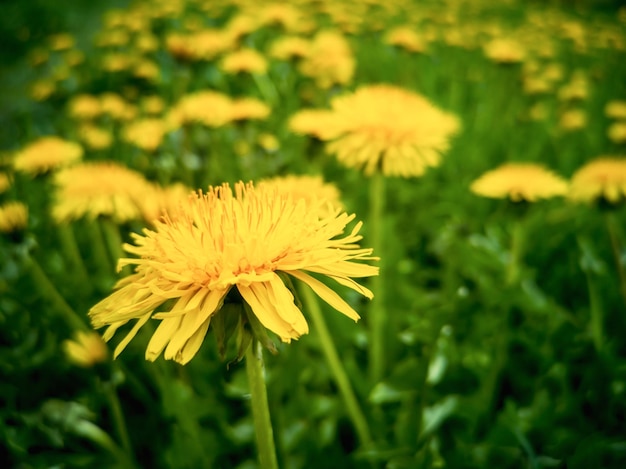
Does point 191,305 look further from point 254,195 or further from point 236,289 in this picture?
point 254,195

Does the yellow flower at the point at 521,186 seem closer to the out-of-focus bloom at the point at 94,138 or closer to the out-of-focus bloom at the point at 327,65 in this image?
the out-of-focus bloom at the point at 327,65

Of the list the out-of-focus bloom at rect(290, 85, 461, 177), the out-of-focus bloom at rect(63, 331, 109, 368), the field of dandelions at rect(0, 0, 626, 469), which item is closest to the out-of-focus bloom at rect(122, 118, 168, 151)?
the field of dandelions at rect(0, 0, 626, 469)

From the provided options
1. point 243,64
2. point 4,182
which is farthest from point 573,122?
point 4,182

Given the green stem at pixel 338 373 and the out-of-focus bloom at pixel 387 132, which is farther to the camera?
the out-of-focus bloom at pixel 387 132

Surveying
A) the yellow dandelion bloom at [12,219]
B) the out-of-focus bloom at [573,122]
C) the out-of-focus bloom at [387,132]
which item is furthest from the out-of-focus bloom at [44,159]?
the out-of-focus bloom at [573,122]

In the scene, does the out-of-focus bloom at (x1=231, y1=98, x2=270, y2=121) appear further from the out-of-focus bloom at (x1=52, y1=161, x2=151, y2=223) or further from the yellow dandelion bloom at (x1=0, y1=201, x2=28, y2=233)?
the yellow dandelion bloom at (x1=0, y1=201, x2=28, y2=233)

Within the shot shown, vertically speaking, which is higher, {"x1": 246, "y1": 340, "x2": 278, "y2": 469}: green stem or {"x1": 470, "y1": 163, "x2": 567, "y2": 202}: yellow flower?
{"x1": 246, "y1": 340, "x2": 278, "y2": 469}: green stem

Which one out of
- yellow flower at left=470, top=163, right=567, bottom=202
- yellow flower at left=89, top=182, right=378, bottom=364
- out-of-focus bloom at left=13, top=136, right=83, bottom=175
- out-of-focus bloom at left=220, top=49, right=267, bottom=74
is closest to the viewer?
yellow flower at left=89, top=182, right=378, bottom=364
